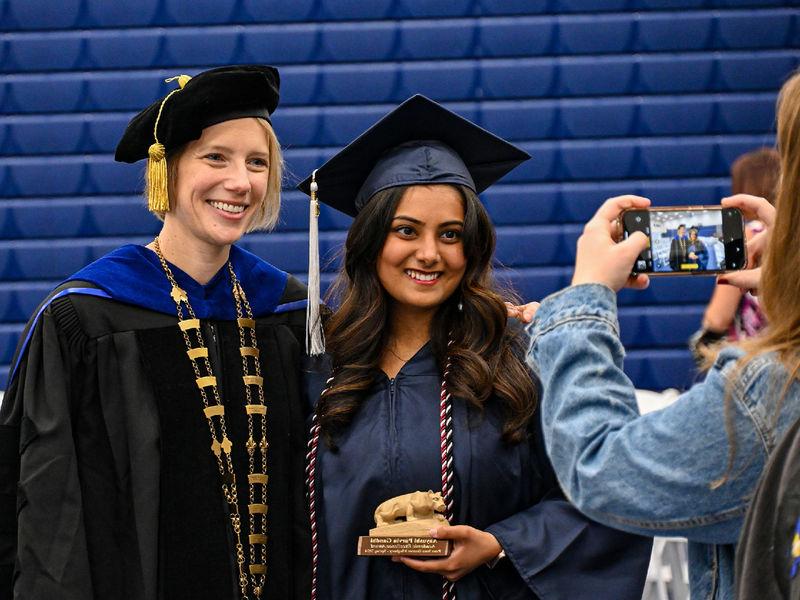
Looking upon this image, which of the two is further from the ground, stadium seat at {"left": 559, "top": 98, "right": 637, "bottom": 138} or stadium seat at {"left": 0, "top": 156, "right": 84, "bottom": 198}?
stadium seat at {"left": 559, "top": 98, "right": 637, "bottom": 138}

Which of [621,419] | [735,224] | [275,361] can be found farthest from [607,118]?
[621,419]

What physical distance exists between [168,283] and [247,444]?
41 cm

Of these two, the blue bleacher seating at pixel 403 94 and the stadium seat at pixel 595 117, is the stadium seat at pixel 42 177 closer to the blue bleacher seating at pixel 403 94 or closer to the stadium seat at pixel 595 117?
the blue bleacher seating at pixel 403 94

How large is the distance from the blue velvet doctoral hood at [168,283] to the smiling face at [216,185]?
98mm

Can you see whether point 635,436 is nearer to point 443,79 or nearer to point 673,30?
point 443,79

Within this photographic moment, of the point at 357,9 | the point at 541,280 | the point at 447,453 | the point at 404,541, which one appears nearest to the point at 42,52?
the point at 357,9

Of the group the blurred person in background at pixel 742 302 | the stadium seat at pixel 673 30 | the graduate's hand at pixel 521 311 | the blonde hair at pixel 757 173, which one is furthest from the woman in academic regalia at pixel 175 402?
the stadium seat at pixel 673 30

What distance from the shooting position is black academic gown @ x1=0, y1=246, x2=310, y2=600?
234 centimetres

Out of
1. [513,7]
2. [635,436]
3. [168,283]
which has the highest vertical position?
[513,7]

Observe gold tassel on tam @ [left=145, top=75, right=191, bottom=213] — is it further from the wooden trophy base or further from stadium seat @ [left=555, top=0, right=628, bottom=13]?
stadium seat @ [left=555, top=0, right=628, bottom=13]

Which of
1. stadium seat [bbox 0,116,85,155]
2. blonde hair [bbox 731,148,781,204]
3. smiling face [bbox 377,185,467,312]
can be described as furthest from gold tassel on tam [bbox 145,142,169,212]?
stadium seat [bbox 0,116,85,155]

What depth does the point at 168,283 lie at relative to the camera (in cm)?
262

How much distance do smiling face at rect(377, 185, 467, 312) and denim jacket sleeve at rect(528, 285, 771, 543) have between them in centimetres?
101

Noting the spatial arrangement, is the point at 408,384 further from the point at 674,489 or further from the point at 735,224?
the point at 674,489
